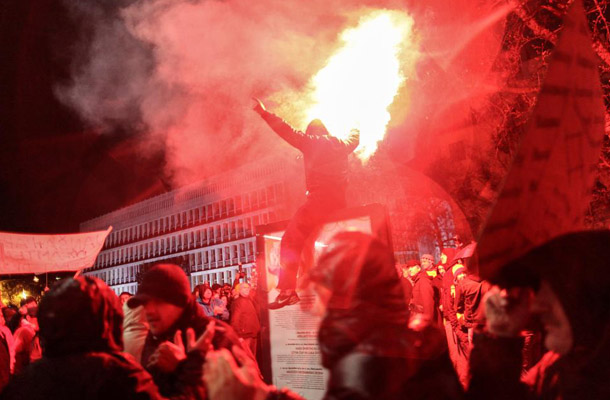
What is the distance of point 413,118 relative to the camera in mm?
18438

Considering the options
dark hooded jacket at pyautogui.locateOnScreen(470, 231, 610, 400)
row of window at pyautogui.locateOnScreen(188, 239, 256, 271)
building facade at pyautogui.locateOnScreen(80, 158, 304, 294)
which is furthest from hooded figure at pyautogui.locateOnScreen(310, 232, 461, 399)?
row of window at pyautogui.locateOnScreen(188, 239, 256, 271)

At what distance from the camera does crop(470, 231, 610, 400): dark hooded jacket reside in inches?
64.2

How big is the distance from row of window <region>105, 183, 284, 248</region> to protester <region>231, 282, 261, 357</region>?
187 ft

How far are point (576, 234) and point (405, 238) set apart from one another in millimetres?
37379

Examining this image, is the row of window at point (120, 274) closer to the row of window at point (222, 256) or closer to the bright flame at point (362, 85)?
the row of window at point (222, 256)

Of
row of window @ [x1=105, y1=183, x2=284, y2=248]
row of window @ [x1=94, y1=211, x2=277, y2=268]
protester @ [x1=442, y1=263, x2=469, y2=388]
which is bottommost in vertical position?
protester @ [x1=442, y1=263, x2=469, y2=388]

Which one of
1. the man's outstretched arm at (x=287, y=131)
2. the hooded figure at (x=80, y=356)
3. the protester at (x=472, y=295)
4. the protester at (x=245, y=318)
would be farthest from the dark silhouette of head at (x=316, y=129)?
the protester at (x=245, y=318)

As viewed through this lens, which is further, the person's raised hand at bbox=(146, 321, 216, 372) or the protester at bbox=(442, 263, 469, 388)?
the protester at bbox=(442, 263, 469, 388)

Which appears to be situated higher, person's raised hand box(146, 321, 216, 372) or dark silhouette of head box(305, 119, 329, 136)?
dark silhouette of head box(305, 119, 329, 136)

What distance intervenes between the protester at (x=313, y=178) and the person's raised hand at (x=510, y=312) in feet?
8.08

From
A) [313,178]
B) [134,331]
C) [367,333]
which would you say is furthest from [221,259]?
[367,333]

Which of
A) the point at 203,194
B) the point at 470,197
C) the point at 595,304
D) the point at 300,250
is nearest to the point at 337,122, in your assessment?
the point at 300,250

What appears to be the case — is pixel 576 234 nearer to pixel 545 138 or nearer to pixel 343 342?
pixel 545 138

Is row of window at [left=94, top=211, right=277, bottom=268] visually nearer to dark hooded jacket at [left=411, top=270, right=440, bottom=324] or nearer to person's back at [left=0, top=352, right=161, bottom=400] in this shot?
dark hooded jacket at [left=411, top=270, right=440, bottom=324]
